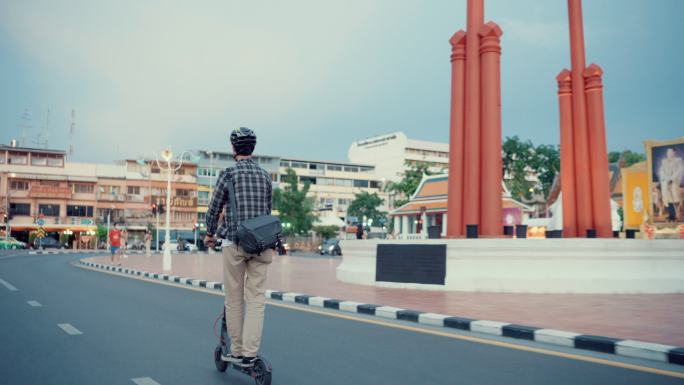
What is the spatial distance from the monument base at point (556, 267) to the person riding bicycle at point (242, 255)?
8726mm

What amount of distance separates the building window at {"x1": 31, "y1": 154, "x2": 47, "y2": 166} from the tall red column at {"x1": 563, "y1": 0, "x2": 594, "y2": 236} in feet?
192

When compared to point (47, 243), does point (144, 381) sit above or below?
below

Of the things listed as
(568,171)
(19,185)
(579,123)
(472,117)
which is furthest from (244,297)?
(19,185)

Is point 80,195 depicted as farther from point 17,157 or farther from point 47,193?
point 17,157

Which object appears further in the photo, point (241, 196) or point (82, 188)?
point (82, 188)

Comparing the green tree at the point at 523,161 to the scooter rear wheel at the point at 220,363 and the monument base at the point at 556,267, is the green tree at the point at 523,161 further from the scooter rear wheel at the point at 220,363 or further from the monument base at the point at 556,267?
the scooter rear wheel at the point at 220,363

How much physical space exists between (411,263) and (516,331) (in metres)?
6.26

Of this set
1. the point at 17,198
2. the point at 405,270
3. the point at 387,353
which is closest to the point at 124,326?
the point at 387,353

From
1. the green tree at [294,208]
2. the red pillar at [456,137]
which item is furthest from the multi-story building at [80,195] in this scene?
the red pillar at [456,137]

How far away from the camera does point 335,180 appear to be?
8644 centimetres

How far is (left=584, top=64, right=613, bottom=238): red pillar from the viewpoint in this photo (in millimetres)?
16094

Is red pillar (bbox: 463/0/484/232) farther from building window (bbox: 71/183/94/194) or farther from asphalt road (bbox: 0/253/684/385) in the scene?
building window (bbox: 71/183/94/194)

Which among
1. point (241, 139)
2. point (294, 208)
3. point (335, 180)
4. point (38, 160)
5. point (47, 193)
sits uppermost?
point (335, 180)

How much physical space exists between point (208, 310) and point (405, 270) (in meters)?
5.36
